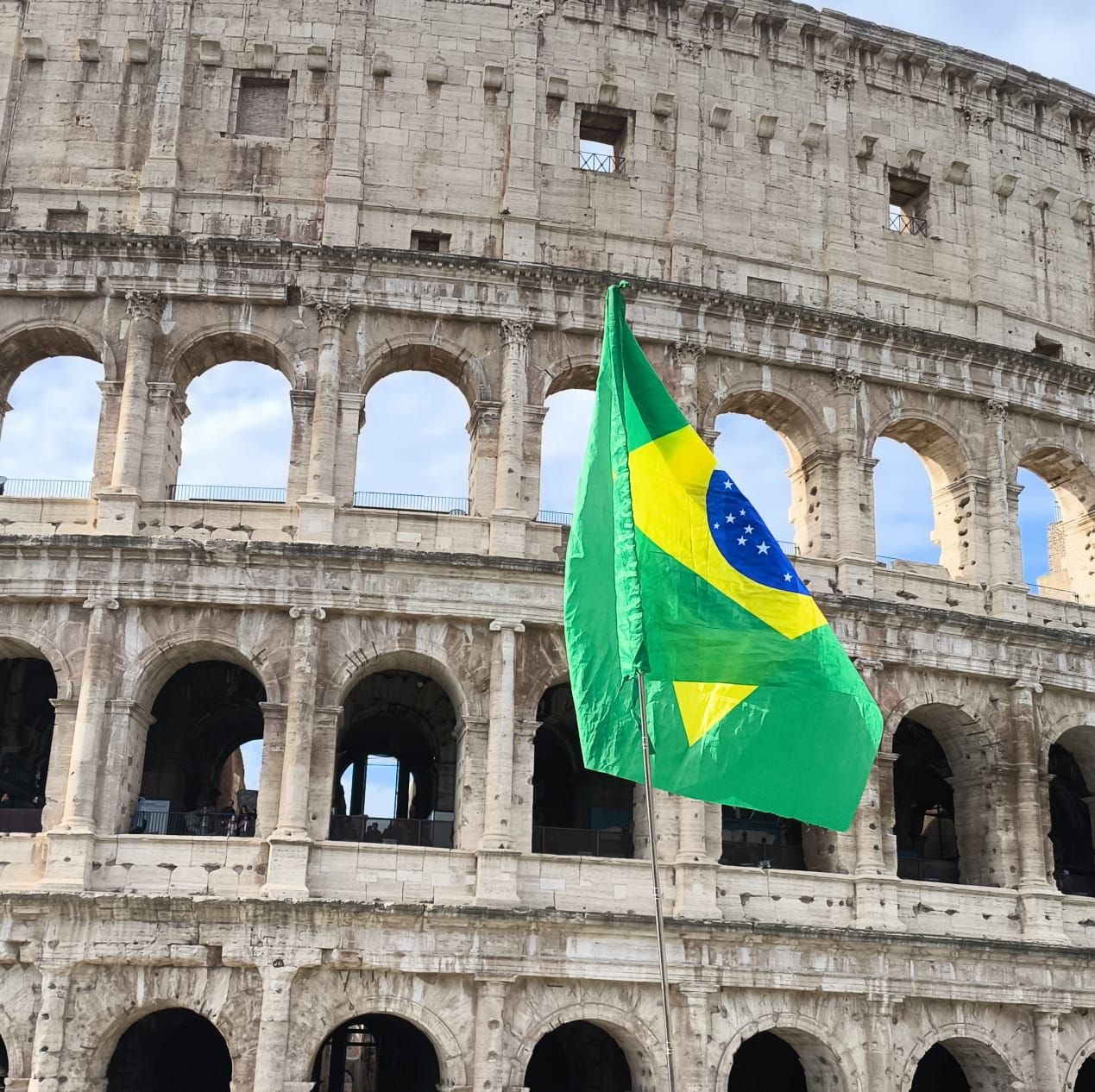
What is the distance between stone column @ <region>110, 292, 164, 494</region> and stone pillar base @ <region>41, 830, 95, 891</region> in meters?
5.12

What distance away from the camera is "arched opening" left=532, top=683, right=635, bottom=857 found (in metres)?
22.0

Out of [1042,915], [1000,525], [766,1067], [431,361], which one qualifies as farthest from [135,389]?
[1042,915]

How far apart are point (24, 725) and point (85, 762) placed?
16.1 feet

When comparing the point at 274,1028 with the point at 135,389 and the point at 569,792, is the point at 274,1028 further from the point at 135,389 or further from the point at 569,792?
the point at 135,389

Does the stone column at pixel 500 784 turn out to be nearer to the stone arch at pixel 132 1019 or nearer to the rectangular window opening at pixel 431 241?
the stone arch at pixel 132 1019

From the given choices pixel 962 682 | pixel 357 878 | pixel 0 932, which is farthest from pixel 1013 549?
pixel 0 932

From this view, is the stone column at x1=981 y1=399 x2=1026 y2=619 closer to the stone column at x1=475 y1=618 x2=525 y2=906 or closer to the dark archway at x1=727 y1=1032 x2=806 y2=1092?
the dark archway at x1=727 y1=1032 x2=806 y2=1092

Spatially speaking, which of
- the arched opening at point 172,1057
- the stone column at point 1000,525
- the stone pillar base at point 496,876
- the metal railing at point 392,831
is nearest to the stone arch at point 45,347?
the metal railing at point 392,831

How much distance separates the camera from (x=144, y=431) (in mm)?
21984

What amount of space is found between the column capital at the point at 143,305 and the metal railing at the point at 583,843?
9992 mm

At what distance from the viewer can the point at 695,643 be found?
36.9ft

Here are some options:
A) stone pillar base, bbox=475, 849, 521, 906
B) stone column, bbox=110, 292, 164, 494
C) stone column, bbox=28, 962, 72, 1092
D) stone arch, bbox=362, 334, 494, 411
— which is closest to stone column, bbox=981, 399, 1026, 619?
stone arch, bbox=362, 334, 494, 411

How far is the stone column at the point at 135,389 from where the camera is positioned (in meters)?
21.6

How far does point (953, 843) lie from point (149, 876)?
1510 centimetres
